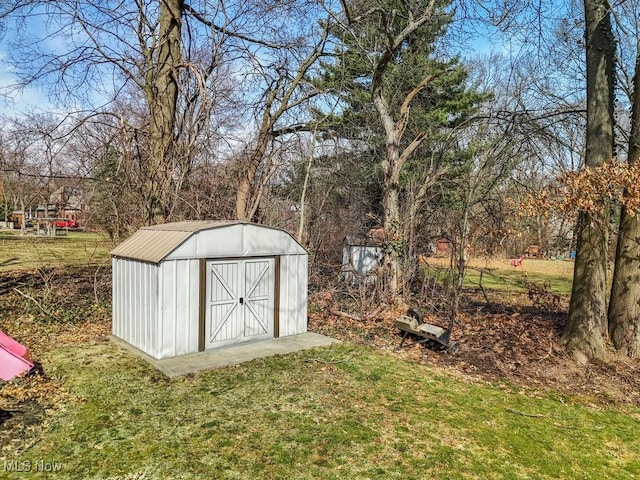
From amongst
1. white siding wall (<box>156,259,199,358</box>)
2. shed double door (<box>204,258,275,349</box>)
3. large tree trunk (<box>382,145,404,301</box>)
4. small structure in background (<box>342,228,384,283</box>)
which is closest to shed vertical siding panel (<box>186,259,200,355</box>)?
white siding wall (<box>156,259,199,358</box>)

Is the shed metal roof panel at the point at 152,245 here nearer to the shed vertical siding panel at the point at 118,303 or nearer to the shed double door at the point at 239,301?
the shed vertical siding panel at the point at 118,303

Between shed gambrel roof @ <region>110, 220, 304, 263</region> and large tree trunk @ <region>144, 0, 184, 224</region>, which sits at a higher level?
large tree trunk @ <region>144, 0, 184, 224</region>

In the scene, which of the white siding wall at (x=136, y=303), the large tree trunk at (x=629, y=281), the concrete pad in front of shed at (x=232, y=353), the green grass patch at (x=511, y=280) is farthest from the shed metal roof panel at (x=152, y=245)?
the large tree trunk at (x=629, y=281)

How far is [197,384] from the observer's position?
5863 mm

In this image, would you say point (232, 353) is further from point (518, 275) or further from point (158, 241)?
point (518, 275)

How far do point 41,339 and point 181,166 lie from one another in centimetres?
463

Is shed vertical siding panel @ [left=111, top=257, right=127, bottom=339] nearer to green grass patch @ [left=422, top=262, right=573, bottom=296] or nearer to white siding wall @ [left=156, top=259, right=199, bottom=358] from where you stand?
white siding wall @ [left=156, top=259, right=199, bottom=358]

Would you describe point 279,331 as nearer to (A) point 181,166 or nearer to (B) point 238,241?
(B) point 238,241

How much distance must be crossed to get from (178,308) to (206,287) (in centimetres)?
56

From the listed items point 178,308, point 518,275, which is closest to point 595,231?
point 178,308

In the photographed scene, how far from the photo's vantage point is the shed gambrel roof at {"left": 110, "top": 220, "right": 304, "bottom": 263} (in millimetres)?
6780

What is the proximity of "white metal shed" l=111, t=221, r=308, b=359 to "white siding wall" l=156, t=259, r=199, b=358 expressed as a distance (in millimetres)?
15

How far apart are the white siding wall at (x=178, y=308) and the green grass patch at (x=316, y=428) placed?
1.58ft

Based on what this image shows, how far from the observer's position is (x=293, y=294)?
Result: 849 centimetres
